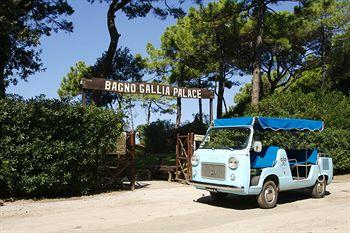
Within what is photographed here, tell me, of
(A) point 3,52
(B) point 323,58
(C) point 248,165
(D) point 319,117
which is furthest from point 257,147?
(B) point 323,58

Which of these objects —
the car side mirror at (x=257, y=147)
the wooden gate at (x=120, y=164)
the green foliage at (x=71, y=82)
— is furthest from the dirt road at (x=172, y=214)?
the green foliage at (x=71, y=82)

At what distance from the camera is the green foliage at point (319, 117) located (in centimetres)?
1727

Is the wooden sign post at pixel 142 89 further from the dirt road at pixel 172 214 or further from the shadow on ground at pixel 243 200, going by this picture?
the shadow on ground at pixel 243 200

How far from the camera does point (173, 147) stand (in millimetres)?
33281

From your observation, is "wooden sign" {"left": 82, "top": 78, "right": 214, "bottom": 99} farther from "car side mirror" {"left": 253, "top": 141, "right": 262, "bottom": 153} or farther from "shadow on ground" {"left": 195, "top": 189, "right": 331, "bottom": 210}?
"car side mirror" {"left": 253, "top": 141, "right": 262, "bottom": 153}

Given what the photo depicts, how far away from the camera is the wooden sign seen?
13461 millimetres

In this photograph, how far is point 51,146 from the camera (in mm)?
11055

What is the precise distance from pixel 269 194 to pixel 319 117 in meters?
11.3

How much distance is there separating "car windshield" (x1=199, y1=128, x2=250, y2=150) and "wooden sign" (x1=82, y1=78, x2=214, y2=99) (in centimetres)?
407

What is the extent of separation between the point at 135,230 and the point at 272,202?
399 cm

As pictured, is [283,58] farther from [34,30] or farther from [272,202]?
[272,202]

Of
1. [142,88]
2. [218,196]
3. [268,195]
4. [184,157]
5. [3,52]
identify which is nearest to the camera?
[268,195]

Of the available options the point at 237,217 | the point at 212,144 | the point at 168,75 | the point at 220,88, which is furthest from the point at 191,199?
the point at 168,75

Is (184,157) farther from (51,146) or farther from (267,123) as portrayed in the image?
(51,146)
